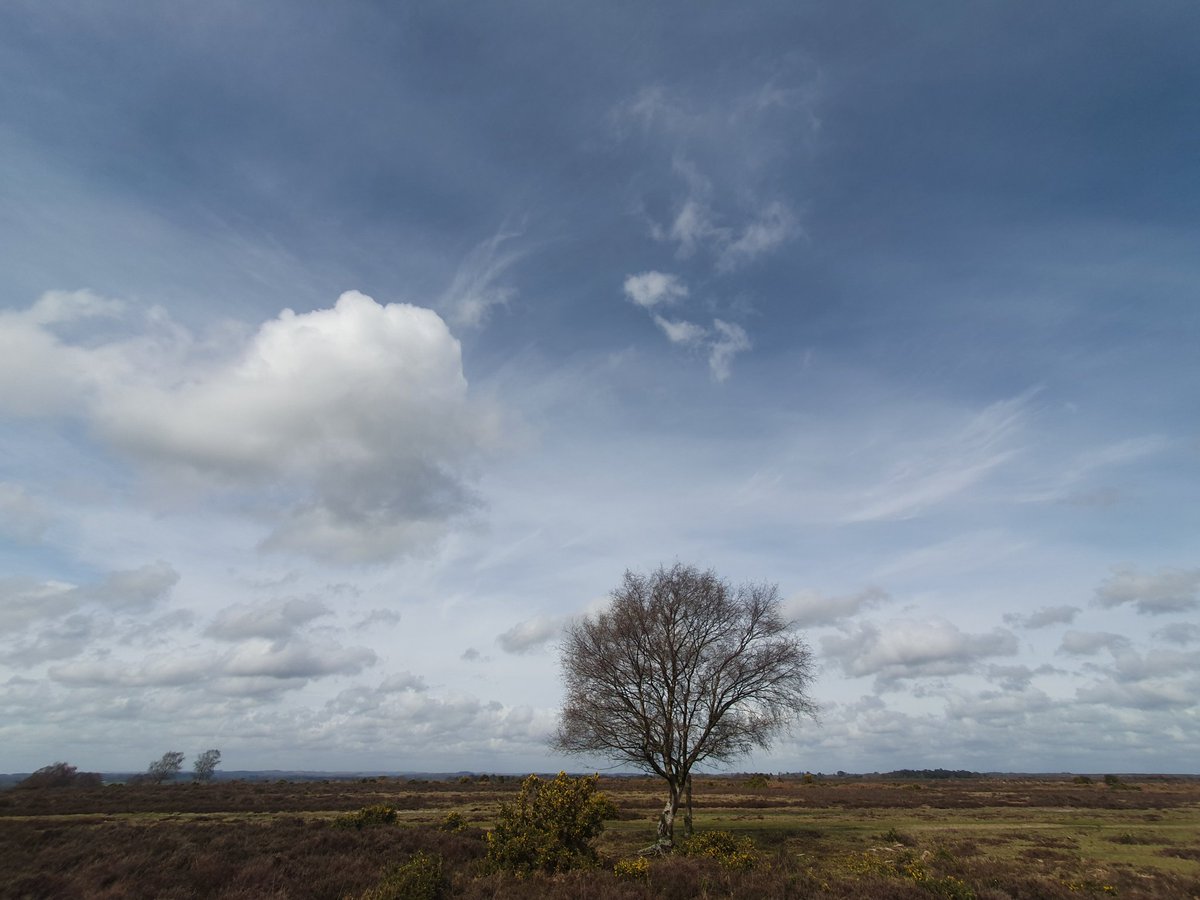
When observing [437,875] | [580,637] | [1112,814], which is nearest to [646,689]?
[580,637]

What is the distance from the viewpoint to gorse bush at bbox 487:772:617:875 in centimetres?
1795

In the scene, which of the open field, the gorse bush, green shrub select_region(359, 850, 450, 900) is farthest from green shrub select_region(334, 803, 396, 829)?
green shrub select_region(359, 850, 450, 900)

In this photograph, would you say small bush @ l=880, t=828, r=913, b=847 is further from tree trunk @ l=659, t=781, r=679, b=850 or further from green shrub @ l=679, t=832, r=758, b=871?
tree trunk @ l=659, t=781, r=679, b=850

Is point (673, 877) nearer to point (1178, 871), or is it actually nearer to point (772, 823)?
point (1178, 871)

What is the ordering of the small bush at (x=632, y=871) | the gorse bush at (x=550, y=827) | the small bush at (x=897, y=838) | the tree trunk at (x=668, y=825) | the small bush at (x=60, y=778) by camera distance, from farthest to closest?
the small bush at (x=60, y=778)
the small bush at (x=897, y=838)
the tree trunk at (x=668, y=825)
the gorse bush at (x=550, y=827)
the small bush at (x=632, y=871)

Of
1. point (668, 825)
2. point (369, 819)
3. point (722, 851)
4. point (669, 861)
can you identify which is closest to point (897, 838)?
point (668, 825)

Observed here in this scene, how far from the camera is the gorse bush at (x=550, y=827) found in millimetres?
17953

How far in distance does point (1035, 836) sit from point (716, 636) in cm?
2163

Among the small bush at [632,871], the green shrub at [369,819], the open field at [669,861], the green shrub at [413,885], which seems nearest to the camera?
the green shrub at [413,885]

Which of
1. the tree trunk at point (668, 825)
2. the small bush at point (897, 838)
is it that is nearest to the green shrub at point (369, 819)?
the tree trunk at point (668, 825)

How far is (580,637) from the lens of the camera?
99.1 feet

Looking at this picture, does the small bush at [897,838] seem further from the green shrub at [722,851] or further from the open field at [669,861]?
the green shrub at [722,851]

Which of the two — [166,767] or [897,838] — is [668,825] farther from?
[166,767]

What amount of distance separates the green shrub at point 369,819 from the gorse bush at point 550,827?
1225 centimetres
